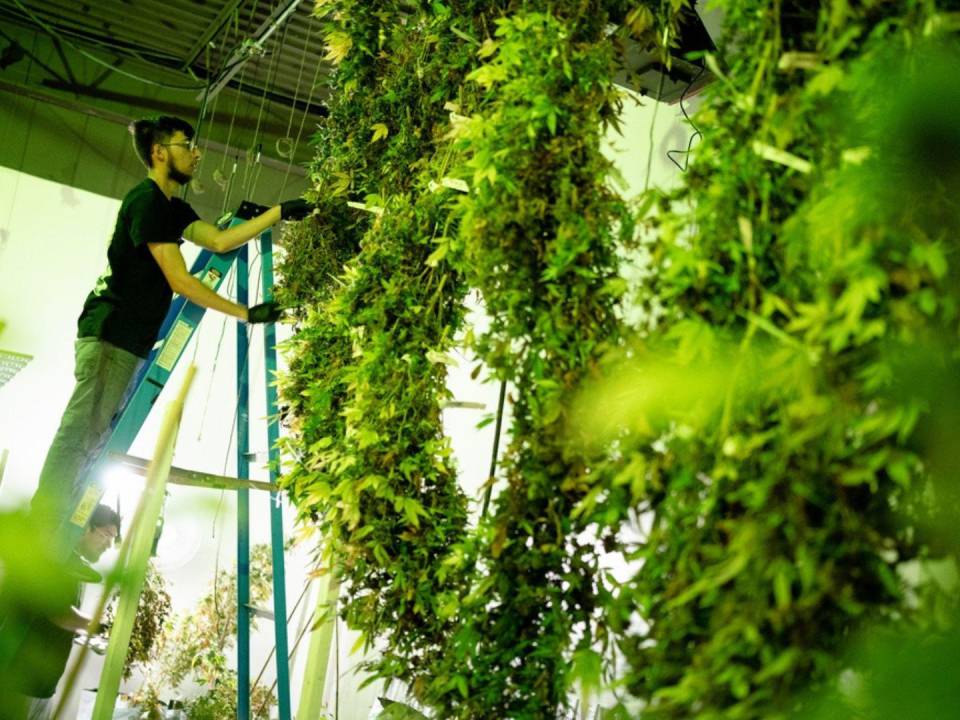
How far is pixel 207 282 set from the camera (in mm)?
3273

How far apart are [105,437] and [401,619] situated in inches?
50.5

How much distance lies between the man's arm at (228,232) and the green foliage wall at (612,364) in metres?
0.27

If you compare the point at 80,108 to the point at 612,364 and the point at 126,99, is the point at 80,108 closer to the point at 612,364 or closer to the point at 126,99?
the point at 126,99

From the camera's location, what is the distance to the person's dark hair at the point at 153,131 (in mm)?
3195

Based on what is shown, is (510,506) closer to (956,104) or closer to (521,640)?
(521,640)

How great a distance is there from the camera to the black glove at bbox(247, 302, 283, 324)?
3.06 metres

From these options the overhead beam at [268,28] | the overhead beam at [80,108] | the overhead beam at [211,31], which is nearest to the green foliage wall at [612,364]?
the overhead beam at [268,28]

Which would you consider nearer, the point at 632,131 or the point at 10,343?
the point at 10,343

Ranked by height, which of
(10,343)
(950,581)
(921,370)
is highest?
(921,370)

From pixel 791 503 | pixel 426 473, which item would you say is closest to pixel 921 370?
pixel 791 503

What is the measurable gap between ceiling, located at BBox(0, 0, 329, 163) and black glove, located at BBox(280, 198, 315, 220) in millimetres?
3417

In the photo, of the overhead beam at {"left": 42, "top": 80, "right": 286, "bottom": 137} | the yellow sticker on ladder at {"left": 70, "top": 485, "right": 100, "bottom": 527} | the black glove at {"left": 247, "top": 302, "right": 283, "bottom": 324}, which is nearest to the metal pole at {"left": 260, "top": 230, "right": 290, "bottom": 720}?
the black glove at {"left": 247, "top": 302, "right": 283, "bottom": 324}

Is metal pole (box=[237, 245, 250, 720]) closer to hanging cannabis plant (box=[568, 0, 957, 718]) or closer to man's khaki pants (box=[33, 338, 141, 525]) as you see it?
man's khaki pants (box=[33, 338, 141, 525])

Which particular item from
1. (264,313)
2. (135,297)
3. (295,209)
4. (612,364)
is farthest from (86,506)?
(612,364)
